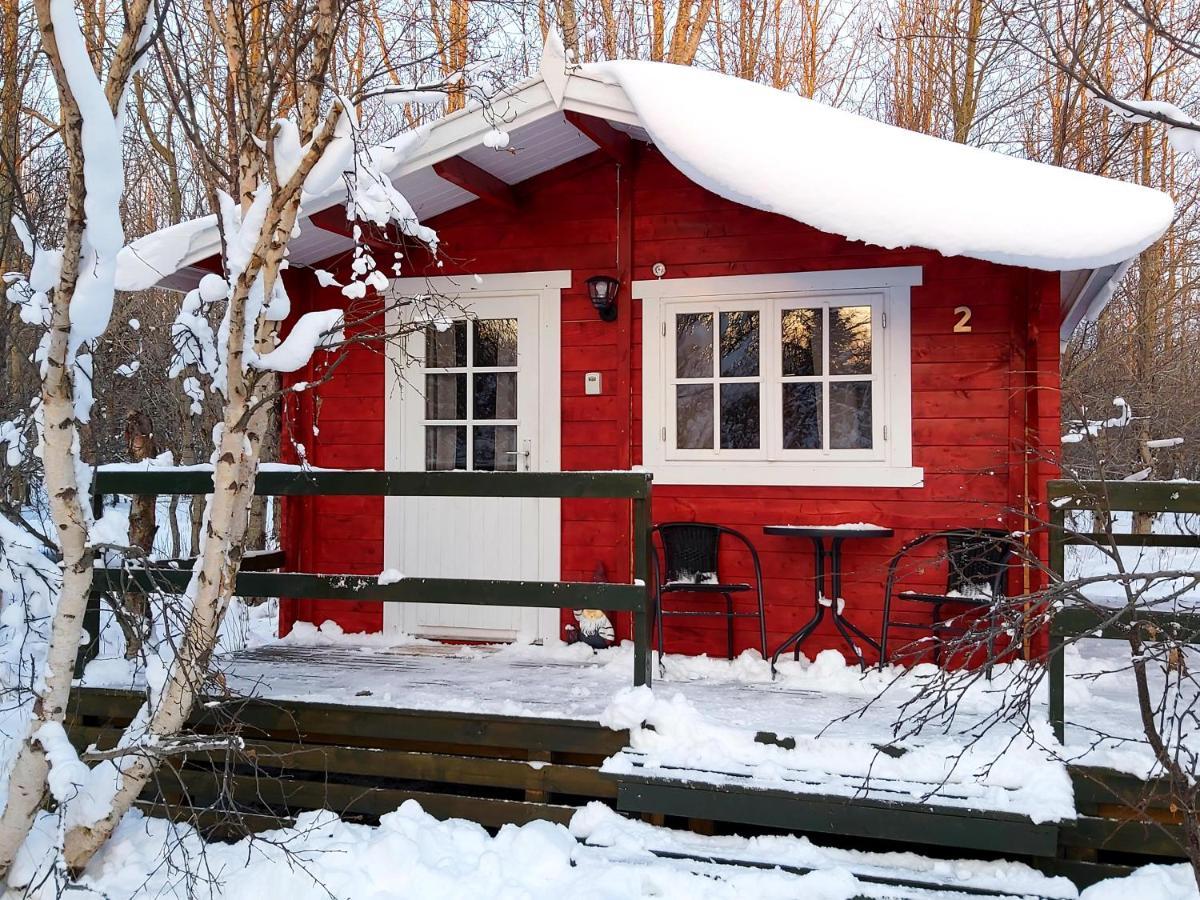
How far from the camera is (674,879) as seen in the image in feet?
9.98

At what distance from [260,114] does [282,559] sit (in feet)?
9.49

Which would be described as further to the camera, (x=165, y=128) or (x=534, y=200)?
(x=165, y=128)

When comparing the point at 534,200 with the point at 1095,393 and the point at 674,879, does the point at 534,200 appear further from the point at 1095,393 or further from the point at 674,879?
the point at 1095,393

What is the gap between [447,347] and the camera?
5.39 metres

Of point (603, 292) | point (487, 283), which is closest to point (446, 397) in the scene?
point (487, 283)

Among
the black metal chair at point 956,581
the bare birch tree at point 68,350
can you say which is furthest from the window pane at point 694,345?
the bare birch tree at point 68,350

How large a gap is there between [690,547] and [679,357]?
3.49 feet

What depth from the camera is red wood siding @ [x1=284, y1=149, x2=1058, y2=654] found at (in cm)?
454

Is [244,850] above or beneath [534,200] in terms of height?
beneath

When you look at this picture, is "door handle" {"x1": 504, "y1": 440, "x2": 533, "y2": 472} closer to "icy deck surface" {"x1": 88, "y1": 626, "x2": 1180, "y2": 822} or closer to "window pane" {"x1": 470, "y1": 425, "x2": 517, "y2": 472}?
"window pane" {"x1": 470, "y1": 425, "x2": 517, "y2": 472}

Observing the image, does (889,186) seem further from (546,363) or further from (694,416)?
(546,363)

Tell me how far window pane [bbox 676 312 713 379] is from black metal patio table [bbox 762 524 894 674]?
2.78 feet

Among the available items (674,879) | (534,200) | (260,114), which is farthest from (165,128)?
(674,879)

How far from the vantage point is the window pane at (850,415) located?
4742 mm
